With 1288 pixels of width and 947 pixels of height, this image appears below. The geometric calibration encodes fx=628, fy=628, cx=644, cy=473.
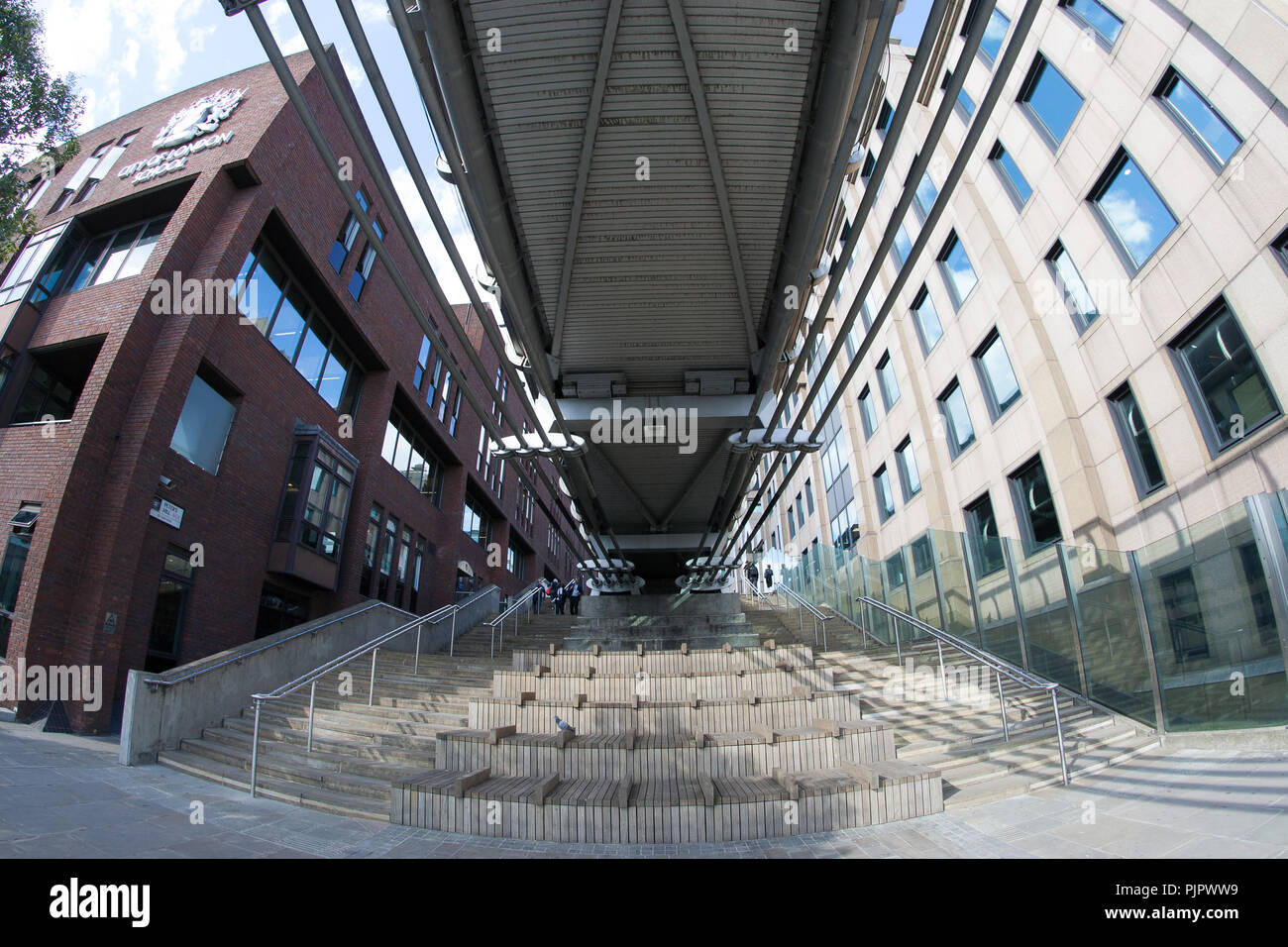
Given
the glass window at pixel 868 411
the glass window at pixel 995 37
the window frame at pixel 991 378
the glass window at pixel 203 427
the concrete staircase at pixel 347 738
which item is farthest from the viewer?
the glass window at pixel 868 411

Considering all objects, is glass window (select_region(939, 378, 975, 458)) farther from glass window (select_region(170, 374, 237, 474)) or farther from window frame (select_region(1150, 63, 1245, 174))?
glass window (select_region(170, 374, 237, 474))

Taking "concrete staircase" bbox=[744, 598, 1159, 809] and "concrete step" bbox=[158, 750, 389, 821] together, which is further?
"concrete staircase" bbox=[744, 598, 1159, 809]

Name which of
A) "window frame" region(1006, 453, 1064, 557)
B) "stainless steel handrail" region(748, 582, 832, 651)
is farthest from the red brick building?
"window frame" region(1006, 453, 1064, 557)

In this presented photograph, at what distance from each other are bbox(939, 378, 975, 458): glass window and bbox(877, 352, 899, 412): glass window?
297 cm

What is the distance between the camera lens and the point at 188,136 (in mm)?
15727

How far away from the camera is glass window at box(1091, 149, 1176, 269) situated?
11.9 m

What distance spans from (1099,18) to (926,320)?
8661 mm

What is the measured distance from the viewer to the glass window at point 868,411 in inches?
971

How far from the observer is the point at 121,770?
25.7 feet

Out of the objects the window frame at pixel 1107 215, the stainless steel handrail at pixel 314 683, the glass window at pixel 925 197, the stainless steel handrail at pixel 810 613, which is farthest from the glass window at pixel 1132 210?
the stainless steel handrail at pixel 314 683

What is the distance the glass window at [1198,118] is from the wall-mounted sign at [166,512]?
2017cm

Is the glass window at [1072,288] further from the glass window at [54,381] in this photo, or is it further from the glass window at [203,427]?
the glass window at [54,381]

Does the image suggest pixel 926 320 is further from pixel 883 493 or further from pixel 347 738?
pixel 347 738
